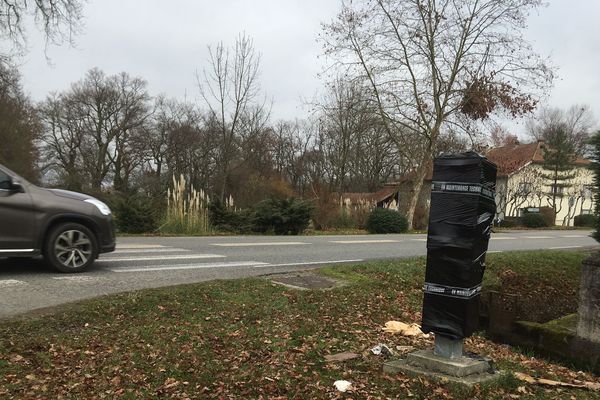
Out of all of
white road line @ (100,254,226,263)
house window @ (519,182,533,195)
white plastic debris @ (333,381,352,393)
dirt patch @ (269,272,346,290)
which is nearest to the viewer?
white plastic debris @ (333,381,352,393)

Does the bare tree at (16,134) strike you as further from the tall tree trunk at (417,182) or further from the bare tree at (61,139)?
the tall tree trunk at (417,182)

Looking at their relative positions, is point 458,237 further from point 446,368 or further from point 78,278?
point 78,278

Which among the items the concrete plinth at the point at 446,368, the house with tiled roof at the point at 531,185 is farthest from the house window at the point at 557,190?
the concrete plinth at the point at 446,368

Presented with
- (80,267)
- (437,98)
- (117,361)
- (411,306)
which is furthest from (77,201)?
(437,98)

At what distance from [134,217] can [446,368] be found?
15217mm

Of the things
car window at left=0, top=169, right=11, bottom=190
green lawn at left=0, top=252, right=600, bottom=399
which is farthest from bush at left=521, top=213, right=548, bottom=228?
car window at left=0, top=169, right=11, bottom=190

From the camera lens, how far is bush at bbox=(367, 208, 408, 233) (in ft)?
81.2

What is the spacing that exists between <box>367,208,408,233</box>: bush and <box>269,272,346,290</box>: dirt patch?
15886 mm

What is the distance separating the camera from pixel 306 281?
8586mm

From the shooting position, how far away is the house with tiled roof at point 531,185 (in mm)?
48250

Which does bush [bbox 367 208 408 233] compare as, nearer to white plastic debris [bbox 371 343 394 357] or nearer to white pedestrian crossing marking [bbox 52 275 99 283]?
white pedestrian crossing marking [bbox 52 275 99 283]

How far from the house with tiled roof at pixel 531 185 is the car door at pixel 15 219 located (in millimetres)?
41665

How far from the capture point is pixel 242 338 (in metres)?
5.39

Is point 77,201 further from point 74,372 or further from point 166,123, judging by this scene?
point 166,123
